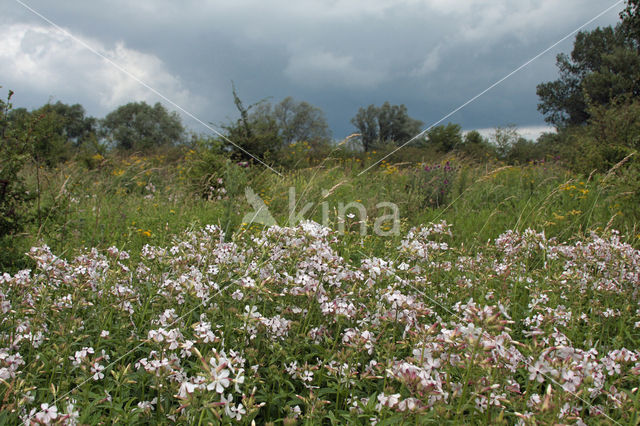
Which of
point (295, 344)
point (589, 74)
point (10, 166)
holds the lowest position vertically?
point (295, 344)

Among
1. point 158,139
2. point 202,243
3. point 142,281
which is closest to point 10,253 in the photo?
point 142,281

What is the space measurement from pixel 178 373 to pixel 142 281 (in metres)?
1.43

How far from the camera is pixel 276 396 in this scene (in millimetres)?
2045

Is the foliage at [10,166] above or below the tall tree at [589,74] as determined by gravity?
below

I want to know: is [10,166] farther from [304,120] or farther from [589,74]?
[589,74]

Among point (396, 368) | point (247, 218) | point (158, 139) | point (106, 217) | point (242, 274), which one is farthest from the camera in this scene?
point (158, 139)

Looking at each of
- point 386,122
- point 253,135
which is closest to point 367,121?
point 386,122

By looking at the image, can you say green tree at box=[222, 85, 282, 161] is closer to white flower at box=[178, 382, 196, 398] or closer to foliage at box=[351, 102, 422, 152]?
foliage at box=[351, 102, 422, 152]

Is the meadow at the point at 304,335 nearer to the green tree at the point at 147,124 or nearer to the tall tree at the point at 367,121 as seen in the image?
the tall tree at the point at 367,121

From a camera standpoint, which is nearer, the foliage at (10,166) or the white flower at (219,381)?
the white flower at (219,381)

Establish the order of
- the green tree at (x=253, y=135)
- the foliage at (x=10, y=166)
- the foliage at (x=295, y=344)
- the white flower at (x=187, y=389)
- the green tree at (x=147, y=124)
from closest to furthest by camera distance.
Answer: the white flower at (x=187, y=389) < the foliage at (x=295, y=344) < the foliage at (x=10, y=166) < the green tree at (x=253, y=135) < the green tree at (x=147, y=124)

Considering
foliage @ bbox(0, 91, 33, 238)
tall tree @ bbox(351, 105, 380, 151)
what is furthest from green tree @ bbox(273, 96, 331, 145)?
foliage @ bbox(0, 91, 33, 238)

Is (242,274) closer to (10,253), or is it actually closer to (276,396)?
(276,396)

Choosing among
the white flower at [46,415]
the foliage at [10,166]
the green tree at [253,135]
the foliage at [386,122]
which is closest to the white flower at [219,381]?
the white flower at [46,415]
